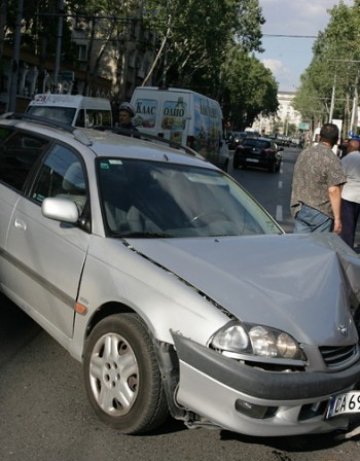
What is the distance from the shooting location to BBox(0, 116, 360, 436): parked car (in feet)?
9.80

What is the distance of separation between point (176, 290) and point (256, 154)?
995 inches

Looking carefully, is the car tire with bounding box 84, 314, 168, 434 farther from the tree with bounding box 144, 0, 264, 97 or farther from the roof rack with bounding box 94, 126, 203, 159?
the tree with bounding box 144, 0, 264, 97

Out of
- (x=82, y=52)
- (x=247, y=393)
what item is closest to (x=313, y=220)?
(x=247, y=393)

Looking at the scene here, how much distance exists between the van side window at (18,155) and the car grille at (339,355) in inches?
103

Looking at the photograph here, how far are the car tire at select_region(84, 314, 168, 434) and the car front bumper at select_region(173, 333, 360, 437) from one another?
19 centimetres

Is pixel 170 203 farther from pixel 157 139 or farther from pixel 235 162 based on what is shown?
pixel 235 162

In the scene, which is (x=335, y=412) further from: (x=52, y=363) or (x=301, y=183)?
(x=301, y=183)

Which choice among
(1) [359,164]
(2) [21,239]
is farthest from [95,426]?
(1) [359,164]

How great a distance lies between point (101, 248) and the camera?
365 cm

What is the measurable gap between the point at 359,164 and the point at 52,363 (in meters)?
5.18

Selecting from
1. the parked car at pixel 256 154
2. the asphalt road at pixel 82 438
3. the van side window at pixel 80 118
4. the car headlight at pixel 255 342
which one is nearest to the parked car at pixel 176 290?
the car headlight at pixel 255 342

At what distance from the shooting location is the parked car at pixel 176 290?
299cm

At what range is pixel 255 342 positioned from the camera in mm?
2984

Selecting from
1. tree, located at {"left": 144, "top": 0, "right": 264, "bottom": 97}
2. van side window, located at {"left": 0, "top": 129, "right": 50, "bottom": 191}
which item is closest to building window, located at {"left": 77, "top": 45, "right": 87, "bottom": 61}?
tree, located at {"left": 144, "top": 0, "right": 264, "bottom": 97}
